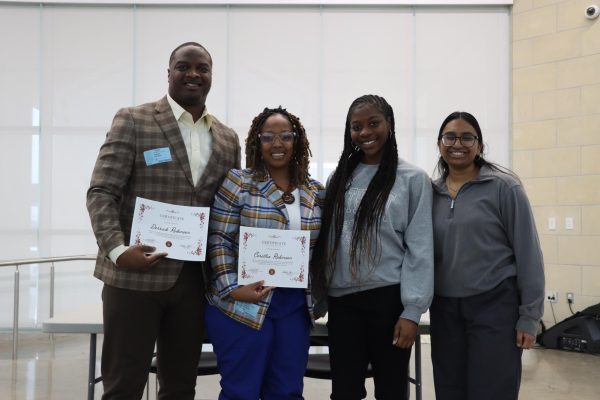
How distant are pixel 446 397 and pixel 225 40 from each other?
5.09 m

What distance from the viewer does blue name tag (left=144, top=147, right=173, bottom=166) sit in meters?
1.85

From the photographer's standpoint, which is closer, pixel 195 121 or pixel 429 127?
pixel 195 121

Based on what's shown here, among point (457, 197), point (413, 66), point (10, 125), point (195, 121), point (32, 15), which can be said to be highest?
point (32, 15)

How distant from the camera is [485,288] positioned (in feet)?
6.25

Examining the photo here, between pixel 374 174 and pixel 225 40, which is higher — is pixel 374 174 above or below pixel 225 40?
below

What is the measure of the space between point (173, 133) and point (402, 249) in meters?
0.98

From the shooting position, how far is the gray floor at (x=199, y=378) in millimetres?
3756

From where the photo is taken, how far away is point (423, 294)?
181cm

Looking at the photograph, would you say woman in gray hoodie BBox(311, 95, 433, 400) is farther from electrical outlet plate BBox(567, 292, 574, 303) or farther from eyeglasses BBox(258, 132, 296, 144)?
electrical outlet plate BBox(567, 292, 574, 303)

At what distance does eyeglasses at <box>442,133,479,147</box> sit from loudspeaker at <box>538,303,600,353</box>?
12.7ft

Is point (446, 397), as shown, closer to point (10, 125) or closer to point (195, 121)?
point (195, 121)

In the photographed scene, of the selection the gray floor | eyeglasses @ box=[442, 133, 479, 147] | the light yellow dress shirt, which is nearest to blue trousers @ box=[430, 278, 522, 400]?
eyeglasses @ box=[442, 133, 479, 147]

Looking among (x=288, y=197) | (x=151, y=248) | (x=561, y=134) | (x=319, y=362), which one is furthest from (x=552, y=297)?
(x=151, y=248)

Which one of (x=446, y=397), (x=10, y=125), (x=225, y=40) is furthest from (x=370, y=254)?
(x=10, y=125)
